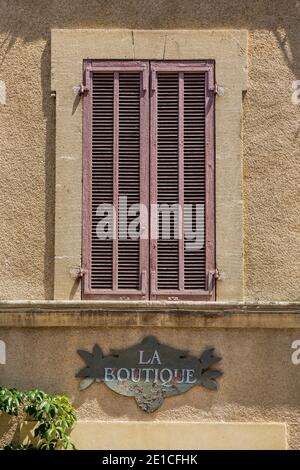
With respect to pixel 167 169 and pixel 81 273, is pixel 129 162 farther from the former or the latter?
pixel 81 273

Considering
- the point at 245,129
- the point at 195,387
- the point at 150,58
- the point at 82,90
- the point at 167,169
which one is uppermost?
the point at 150,58

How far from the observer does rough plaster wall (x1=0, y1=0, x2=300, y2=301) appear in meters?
11.8

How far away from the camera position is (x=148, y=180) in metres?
11.9

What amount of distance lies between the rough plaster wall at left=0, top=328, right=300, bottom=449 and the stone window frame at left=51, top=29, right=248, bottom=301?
465 millimetres

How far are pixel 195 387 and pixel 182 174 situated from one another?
81.2 inches

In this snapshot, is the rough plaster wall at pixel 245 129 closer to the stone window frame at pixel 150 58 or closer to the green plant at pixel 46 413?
the stone window frame at pixel 150 58

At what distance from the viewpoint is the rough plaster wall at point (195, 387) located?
11.4 m

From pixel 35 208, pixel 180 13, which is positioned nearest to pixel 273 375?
pixel 35 208

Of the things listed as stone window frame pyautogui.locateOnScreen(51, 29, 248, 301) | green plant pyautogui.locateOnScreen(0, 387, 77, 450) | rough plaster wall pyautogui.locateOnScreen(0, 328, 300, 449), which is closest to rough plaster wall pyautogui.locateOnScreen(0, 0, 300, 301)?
stone window frame pyautogui.locateOnScreen(51, 29, 248, 301)

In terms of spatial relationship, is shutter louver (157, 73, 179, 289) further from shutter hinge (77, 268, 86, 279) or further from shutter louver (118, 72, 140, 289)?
shutter hinge (77, 268, 86, 279)

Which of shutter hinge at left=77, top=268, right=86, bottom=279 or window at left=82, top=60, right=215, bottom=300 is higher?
window at left=82, top=60, right=215, bottom=300

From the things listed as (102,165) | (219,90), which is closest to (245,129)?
(219,90)

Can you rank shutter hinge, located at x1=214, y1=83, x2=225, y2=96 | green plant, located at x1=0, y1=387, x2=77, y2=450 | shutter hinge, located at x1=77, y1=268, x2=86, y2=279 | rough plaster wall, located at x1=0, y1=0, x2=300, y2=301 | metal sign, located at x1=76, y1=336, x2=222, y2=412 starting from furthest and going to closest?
1. shutter hinge, located at x1=214, y1=83, x2=225, y2=96
2. rough plaster wall, located at x1=0, y1=0, x2=300, y2=301
3. shutter hinge, located at x1=77, y1=268, x2=86, y2=279
4. metal sign, located at x1=76, y1=336, x2=222, y2=412
5. green plant, located at x1=0, y1=387, x2=77, y2=450

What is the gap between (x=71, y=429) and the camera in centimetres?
1140
